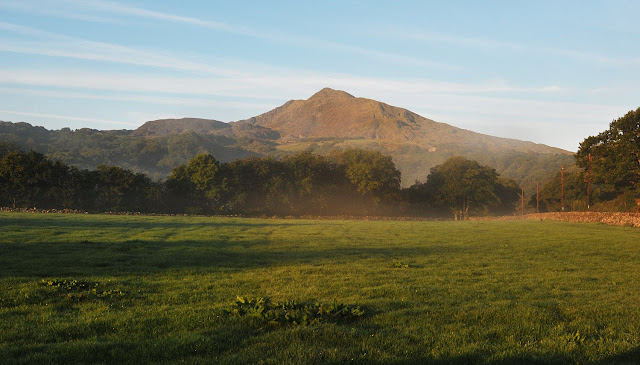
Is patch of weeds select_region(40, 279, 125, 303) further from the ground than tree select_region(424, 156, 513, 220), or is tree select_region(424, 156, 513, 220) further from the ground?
tree select_region(424, 156, 513, 220)

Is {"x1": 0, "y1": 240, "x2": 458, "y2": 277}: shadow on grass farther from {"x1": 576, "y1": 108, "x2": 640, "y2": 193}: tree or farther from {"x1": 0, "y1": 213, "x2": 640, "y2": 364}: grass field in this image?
{"x1": 576, "y1": 108, "x2": 640, "y2": 193}: tree

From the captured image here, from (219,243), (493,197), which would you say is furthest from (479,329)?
(493,197)

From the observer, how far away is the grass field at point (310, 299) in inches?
287

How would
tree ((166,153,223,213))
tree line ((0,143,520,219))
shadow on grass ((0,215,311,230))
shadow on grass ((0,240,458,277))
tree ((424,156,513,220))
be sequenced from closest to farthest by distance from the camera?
shadow on grass ((0,240,458,277)) < shadow on grass ((0,215,311,230)) < tree line ((0,143,520,219)) < tree ((166,153,223,213)) < tree ((424,156,513,220))

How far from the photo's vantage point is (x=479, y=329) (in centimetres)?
888

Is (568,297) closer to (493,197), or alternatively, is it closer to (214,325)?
(214,325)

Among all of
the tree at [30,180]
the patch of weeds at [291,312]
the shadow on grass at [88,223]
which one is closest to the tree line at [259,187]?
the tree at [30,180]

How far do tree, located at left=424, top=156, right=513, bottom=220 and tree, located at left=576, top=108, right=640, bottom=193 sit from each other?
98.7 feet

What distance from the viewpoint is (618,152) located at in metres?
70.1

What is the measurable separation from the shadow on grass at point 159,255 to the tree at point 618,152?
58.3 m

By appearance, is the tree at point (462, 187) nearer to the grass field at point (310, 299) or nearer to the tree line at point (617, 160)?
the tree line at point (617, 160)

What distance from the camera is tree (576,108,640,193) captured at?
227 ft

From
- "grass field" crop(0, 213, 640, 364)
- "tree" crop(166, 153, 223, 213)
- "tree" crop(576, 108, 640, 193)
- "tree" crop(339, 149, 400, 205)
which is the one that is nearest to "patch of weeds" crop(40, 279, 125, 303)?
"grass field" crop(0, 213, 640, 364)

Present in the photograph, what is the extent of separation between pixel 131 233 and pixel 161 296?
20.4 metres
